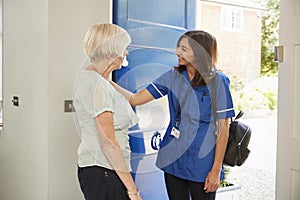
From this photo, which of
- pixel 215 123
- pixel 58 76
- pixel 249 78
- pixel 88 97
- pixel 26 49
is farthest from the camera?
pixel 249 78

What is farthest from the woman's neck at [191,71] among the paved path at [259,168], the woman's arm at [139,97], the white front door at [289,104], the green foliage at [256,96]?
the green foliage at [256,96]

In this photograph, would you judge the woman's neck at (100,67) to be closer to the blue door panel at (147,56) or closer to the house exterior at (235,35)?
the blue door panel at (147,56)

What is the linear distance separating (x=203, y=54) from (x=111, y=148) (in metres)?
0.67

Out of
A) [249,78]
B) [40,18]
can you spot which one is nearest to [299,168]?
[40,18]

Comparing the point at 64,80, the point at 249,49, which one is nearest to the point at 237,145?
the point at 64,80

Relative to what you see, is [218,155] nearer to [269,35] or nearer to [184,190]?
[184,190]

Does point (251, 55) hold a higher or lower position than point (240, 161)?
higher

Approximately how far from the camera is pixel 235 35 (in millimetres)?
9766

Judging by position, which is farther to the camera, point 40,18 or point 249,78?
point 249,78

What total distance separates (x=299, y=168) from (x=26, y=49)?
1.81m

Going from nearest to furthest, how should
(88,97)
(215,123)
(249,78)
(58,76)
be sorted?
1. (88,97)
2. (215,123)
3. (58,76)
4. (249,78)

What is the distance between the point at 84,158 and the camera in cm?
175

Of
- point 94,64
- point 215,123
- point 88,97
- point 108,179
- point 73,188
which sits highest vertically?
point 94,64

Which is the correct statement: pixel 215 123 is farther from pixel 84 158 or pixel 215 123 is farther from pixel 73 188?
pixel 73 188
